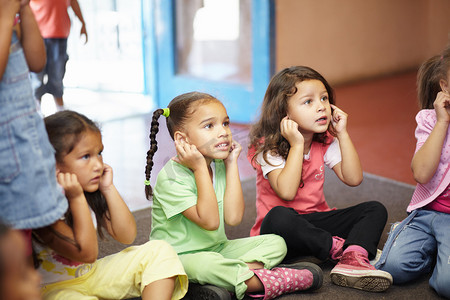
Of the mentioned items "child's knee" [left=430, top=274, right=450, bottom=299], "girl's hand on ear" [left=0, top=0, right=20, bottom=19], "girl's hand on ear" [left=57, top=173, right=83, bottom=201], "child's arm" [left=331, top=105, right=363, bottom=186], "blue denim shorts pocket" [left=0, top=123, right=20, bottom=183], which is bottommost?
"child's knee" [left=430, top=274, right=450, bottom=299]

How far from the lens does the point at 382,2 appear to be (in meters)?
5.16

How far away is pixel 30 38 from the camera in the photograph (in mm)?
1240

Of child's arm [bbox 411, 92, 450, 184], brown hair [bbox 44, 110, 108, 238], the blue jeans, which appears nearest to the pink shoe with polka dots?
the blue jeans

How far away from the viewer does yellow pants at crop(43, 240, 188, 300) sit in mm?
1465

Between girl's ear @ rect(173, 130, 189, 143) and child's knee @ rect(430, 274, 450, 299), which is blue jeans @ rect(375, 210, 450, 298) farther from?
girl's ear @ rect(173, 130, 189, 143)

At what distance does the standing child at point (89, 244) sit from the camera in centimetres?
133

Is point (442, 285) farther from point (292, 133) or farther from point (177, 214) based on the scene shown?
point (177, 214)

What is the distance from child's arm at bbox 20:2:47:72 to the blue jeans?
3.58ft

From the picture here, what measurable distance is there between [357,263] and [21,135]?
3.26 feet

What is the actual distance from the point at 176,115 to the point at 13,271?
953mm

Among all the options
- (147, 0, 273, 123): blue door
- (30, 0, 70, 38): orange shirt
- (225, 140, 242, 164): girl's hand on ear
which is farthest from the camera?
(147, 0, 273, 123): blue door

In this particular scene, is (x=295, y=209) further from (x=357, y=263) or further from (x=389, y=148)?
(x=389, y=148)

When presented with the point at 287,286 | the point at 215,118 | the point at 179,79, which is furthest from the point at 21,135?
the point at 179,79

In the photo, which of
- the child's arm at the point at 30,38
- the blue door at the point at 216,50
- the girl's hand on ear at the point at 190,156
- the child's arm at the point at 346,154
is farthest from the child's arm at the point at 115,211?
the blue door at the point at 216,50
